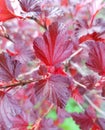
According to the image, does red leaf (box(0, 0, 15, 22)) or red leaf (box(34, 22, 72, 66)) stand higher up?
red leaf (box(0, 0, 15, 22))

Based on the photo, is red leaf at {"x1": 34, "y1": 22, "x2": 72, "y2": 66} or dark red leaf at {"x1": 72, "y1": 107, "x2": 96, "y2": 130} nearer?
red leaf at {"x1": 34, "y1": 22, "x2": 72, "y2": 66}

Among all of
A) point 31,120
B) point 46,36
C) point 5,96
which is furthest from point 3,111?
point 31,120

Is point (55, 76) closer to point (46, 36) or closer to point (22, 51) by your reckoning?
point (46, 36)

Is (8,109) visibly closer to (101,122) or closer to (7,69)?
(7,69)

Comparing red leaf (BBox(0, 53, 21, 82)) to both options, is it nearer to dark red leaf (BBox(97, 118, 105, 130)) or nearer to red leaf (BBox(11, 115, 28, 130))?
red leaf (BBox(11, 115, 28, 130))

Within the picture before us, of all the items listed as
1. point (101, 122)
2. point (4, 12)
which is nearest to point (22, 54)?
point (4, 12)

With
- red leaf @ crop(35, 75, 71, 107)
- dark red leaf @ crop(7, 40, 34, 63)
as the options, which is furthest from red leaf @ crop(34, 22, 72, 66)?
dark red leaf @ crop(7, 40, 34, 63)
